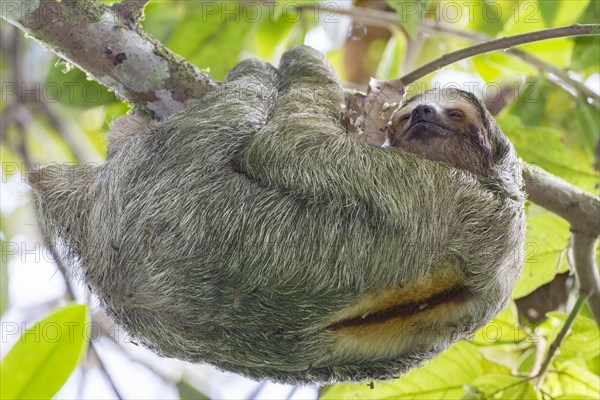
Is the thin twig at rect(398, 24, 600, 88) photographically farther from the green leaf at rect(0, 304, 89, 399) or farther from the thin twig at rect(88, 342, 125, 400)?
the thin twig at rect(88, 342, 125, 400)

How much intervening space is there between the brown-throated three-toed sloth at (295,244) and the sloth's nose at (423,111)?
0.05m

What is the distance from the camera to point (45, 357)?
6621mm

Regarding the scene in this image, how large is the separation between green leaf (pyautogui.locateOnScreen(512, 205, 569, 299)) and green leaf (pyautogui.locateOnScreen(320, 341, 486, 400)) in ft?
2.37

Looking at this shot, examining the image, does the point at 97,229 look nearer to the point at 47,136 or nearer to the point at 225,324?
the point at 225,324

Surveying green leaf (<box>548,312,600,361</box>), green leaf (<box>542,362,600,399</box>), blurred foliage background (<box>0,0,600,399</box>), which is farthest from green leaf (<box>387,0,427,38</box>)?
green leaf (<box>542,362,600,399</box>)

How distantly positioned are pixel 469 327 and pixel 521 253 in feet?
2.43

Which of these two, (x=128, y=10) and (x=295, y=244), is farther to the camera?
(x=128, y=10)

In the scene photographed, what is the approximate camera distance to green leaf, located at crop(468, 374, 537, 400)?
266 inches

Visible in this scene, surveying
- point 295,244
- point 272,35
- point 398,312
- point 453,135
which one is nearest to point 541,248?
point 453,135

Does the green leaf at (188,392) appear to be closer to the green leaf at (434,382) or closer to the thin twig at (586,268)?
the green leaf at (434,382)

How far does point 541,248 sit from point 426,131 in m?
1.94

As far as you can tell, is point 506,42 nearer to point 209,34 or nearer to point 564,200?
point 564,200

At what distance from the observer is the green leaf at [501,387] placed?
22.1ft

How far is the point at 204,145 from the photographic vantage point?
237 inches
